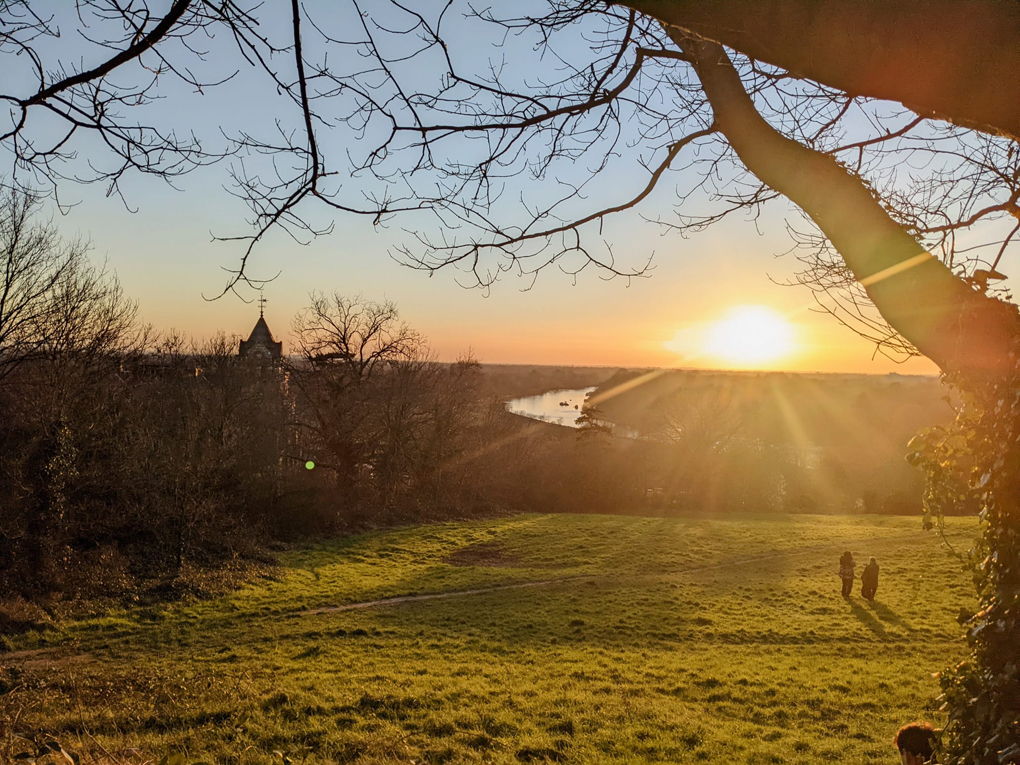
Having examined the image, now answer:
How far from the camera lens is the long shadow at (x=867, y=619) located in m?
13.9

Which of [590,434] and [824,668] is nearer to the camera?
[824,668]

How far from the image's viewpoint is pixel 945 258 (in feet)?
11.5

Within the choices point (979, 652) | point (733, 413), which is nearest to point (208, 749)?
point (979, 652)

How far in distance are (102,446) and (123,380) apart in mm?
6420

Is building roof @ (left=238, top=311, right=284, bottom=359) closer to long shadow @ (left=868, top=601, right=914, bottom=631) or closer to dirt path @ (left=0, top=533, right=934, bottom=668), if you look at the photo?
dirt path @ (left=0, top=533, right=934, bottom=668)

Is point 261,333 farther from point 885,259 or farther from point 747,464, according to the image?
point 885,259

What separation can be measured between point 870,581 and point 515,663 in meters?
10.4

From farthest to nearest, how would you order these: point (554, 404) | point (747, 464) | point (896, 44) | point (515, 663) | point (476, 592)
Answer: point (554, 404), point (747, 464), point (476, 592), point (515, 663), point (896, 44)

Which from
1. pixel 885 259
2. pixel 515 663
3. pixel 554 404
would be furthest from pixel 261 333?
pixel 554 404

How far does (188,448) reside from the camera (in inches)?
803

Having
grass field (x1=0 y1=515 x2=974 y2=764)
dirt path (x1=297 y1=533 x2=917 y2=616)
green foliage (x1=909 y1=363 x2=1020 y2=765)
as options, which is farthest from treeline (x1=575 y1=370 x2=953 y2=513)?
green foliage (x1=909 y1=363 x2=1020 y2=765)

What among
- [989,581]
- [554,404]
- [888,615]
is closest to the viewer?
[989,581]

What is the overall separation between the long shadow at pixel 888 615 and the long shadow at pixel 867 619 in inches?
8.3

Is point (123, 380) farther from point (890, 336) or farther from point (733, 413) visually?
point (733, 413)
